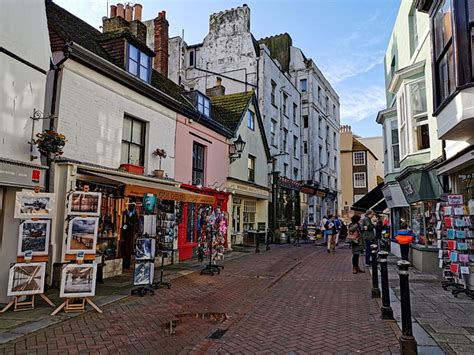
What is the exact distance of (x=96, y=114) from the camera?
382 inches

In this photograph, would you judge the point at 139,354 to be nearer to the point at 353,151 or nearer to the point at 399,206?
the point at 399,206

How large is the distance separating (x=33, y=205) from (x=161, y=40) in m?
12.2

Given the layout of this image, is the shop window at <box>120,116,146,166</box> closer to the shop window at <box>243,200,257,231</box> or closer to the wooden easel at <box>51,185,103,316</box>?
the wooden easel at <box>51,185,103,316</box>

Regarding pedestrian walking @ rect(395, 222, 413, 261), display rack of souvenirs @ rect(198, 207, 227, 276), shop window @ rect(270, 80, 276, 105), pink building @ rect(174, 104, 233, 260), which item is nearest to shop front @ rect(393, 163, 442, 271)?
pedestrian walking @ rect(395, 222, 413, 261)

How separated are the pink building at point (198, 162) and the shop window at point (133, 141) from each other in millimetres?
1879

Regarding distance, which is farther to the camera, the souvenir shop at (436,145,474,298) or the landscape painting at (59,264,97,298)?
the souvenir shop at (436,145,474,298)

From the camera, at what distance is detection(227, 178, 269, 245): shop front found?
18.1 meters

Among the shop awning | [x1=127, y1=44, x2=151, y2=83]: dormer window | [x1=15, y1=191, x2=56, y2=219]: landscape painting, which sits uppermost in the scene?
[x1=127, y1=44, x2=151, y2=83]: dormer window

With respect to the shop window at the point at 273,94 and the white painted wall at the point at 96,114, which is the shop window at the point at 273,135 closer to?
the shop window at the point at 273,94

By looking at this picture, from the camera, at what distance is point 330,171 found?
37.2 metres

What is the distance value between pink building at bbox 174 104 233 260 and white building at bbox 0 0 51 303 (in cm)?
630

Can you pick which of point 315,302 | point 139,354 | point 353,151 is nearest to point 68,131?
point 139,354

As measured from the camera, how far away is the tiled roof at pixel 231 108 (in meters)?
18.2

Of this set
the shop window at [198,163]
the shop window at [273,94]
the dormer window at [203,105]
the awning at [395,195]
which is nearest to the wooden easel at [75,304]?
the shop window at [198,163]
